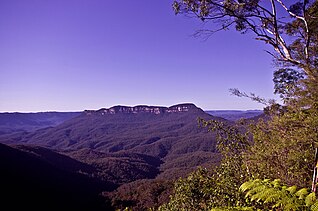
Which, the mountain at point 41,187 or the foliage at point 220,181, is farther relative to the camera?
the mountain at point 41,187

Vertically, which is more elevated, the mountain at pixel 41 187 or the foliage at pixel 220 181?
the foliage at pixel 220 181

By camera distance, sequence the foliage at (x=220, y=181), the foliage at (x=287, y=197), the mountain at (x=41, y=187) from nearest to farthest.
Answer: the foliage at (x=287, y=197), the foliage at (x=220, y=181), the mountain at (x=41, y=187)

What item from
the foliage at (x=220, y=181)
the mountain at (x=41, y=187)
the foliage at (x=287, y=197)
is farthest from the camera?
the mountain at (x=41, y=187)

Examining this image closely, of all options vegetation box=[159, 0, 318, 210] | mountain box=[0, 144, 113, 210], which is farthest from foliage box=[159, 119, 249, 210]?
mountain box=[0, 144, 113, 210]

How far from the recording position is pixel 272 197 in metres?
4.76

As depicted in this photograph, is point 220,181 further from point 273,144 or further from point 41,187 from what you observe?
point 41,187

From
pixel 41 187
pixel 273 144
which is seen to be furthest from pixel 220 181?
pixel 41 187

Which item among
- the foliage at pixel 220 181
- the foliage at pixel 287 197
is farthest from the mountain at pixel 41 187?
the foliage at pixel 287 197

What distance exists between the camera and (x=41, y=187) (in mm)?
70438

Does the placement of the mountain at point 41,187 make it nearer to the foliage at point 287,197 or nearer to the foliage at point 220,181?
the foliage at point 220,181

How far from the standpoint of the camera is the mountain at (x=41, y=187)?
5947cm

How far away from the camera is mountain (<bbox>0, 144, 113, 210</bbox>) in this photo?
59469 mm

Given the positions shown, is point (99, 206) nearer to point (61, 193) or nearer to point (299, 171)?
point (61, 193)

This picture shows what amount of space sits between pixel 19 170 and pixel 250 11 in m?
78.6
